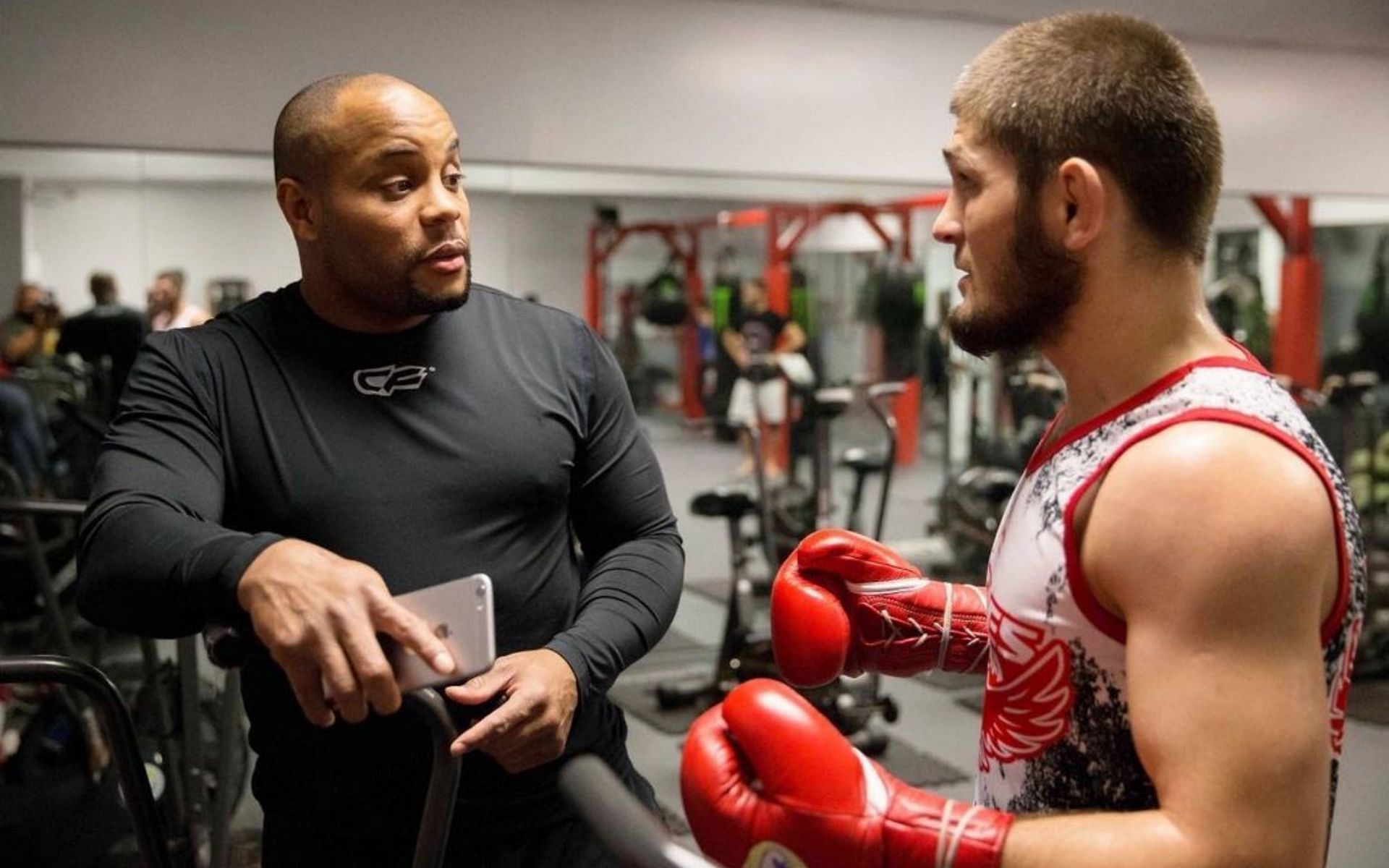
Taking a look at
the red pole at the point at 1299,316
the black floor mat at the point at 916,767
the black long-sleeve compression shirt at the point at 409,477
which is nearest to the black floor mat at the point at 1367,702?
the black floor mat at the point at 916,767

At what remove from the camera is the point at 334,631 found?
1.12m

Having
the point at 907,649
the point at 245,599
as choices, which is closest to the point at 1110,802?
the point at 907,649

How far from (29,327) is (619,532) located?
14.7 ft

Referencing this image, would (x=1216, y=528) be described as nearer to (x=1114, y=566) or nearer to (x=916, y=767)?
(x=1114, y=566)

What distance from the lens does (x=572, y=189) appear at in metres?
5.06

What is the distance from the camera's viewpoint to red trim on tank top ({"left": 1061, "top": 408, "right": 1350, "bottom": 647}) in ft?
3.46

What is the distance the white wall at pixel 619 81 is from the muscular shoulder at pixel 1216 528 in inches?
141

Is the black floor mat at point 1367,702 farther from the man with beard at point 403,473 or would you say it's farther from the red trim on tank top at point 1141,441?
the red trim on tank top at point 1141,441

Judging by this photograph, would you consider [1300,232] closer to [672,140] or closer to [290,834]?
[672,140]

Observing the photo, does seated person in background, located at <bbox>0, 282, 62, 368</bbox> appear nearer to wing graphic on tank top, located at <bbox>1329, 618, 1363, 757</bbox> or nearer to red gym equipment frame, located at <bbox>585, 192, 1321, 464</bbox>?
red gym equipment frame, located at <bbox>585, 192, 1321, 464</bbox>

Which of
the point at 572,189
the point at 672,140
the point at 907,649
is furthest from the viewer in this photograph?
the point at 572,189

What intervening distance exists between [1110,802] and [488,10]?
12.4 ft

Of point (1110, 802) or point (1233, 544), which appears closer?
point (1233, 544)

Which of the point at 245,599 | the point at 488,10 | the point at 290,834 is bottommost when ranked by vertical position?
the point at 290,834
